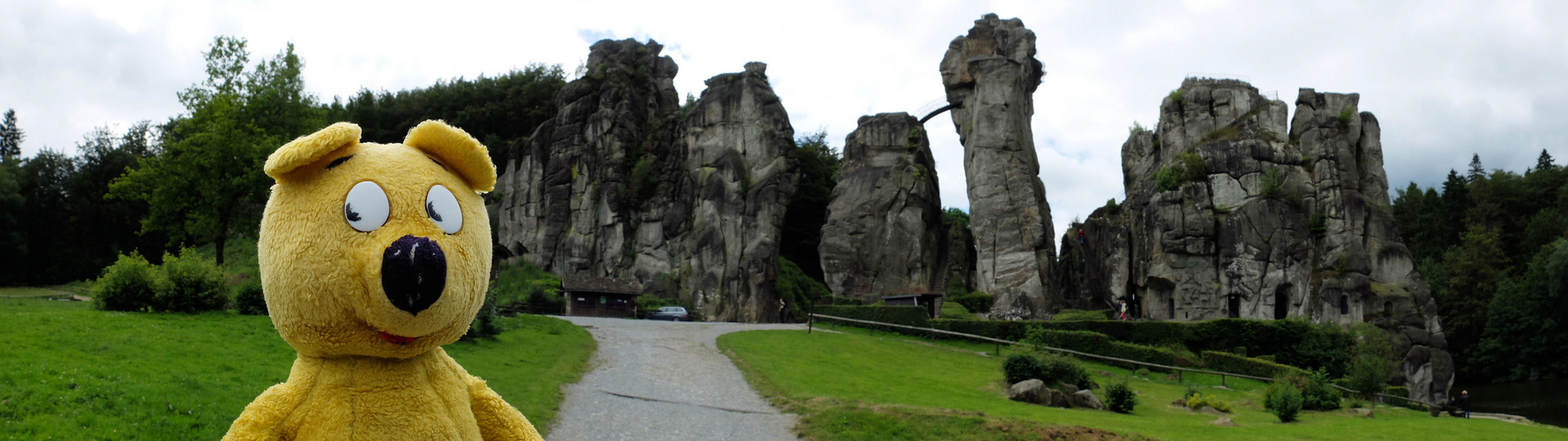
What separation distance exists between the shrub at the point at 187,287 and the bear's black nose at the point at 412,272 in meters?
19.7

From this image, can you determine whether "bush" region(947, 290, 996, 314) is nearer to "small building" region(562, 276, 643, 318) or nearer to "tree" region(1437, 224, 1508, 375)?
"small building" region(562, 276, 643, 318)

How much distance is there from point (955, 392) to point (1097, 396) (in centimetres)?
416

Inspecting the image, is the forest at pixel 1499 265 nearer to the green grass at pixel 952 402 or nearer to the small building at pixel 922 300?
the green grass at pixel 952 402

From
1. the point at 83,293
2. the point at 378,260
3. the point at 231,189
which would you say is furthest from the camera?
the point at 83,293

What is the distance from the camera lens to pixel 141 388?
1080 centimetres

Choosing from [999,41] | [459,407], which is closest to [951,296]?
[999,41]

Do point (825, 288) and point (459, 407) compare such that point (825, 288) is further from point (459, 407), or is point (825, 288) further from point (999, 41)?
point (459, 407)

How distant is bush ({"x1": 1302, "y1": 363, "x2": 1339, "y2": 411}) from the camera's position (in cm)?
2358

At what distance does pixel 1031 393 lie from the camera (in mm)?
21453

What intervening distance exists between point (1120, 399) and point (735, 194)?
30153 mm

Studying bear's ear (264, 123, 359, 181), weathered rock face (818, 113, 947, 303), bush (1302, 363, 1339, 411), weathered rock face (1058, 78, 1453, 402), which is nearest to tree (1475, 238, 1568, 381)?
weathered rock face (1058, 78, 1453, 402)

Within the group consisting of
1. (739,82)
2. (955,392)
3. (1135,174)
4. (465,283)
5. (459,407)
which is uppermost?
(739,82)

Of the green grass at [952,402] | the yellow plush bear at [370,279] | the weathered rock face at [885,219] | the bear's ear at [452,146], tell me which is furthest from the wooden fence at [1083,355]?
the yellow plush bear at [370,279]

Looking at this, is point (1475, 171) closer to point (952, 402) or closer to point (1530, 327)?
point (1530, 327)
